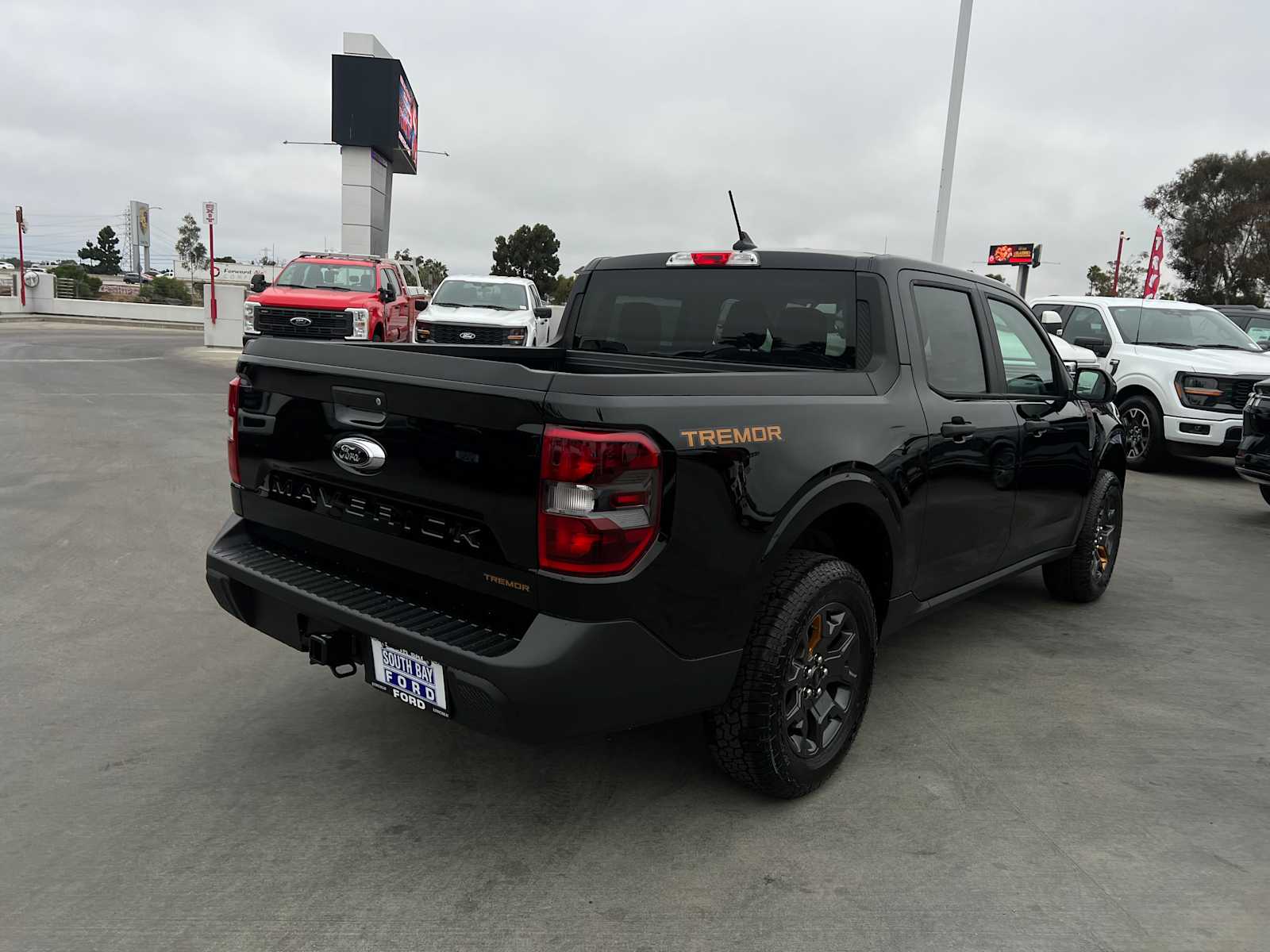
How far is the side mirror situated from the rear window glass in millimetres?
2136

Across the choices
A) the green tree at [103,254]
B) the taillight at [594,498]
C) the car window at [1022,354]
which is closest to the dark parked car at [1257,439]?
the car window at [1022,354]

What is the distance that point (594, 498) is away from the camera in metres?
2.47

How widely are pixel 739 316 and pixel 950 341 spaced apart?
2.97ft

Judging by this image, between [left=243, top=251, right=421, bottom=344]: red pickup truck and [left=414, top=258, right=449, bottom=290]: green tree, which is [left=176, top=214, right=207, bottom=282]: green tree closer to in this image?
[left=414, top=258, right=449, bottom=290]: green tree

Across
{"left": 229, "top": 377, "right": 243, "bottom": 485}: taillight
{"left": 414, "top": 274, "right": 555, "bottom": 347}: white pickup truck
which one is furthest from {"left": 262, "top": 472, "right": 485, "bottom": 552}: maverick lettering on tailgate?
{"left": 414, "top": 274, "right": 555, "bottom": 347}: white pickup truck

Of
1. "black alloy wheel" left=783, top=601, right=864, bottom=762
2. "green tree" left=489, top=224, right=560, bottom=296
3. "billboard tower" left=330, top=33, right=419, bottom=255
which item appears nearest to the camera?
"black alloy wheel" left=783, top=601, right=864, bottom=762

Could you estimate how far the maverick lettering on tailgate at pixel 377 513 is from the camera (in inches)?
107

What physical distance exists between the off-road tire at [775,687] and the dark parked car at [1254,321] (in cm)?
1520

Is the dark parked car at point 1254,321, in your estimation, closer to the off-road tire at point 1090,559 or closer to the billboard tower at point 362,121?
the off-road tire at point 1090,559

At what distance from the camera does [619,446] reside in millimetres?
2467

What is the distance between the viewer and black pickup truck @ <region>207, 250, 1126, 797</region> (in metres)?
2.52

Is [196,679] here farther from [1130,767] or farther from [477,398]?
[1130,767]

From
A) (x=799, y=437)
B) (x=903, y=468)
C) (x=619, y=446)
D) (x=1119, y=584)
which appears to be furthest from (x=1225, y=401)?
(x=619, y=446)

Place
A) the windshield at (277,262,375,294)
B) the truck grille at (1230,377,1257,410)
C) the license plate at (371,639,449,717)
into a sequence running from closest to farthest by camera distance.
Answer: the license plate at (371,639,449,717), the truck grille at (1230,377,1257,410), the windshield at (277,262,375,294)
